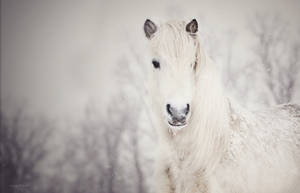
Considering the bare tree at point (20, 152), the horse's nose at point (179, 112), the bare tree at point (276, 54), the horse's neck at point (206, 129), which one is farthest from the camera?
the bare tree at point (20, 152)

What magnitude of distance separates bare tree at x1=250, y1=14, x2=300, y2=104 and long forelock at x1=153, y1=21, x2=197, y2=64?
3419mm

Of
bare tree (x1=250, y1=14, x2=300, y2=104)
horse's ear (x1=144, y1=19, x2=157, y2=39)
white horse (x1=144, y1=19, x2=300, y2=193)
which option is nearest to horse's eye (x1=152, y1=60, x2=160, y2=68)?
white horse (x1=144, y1=19, x2=300, y2=193)

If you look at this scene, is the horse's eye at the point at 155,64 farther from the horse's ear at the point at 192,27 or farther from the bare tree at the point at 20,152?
the bare tree at the point at 20,152

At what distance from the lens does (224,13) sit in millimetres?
4277

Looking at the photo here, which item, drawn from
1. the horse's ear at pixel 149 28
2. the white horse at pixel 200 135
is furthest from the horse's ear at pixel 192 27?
the horse's ear at pixel 149 28

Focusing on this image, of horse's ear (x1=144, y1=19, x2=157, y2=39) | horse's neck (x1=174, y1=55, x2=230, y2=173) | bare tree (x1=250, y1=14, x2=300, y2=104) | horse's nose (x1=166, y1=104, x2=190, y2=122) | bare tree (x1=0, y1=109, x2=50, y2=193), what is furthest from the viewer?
bare tree (x1=0, y1=109, x2=50, y2=193)

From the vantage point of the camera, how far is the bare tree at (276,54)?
13.2 feet

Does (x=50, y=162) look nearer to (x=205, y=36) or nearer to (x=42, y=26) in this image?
(x=42, y=26)

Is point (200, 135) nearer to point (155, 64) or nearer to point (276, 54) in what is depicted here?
point (155, 64)

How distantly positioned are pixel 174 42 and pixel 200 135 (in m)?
0.58

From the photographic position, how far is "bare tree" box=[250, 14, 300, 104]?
159 inches

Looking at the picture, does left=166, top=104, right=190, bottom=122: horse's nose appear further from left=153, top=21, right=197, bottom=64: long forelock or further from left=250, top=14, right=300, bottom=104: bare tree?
left=250, top=14, right=300, bottom=104: bare tree

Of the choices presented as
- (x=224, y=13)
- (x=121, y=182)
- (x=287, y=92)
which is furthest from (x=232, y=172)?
(x=121, y=182)

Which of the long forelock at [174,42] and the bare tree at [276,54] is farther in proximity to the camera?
the bare tree at [276,54]
